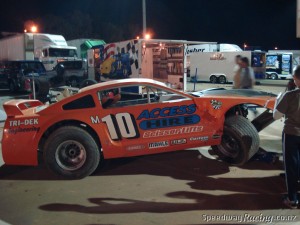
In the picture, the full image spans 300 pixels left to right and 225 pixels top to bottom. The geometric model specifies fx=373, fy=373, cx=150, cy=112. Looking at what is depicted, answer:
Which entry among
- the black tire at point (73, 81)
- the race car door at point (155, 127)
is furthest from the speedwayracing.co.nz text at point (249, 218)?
the black tire at point (73, 81)

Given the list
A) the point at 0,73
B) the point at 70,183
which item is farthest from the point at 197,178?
the point at 0,73

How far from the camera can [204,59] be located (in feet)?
92.9

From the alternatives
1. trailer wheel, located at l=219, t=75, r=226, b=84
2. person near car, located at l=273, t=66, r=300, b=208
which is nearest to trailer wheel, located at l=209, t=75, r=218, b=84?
trailer wheel, located at l=219, t=75, r=226, b=84

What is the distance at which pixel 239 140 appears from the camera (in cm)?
596

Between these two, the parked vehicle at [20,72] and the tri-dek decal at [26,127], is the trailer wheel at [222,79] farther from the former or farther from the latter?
the tri-dek decal at [26,127]

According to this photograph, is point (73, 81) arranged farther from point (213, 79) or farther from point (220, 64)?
point (220, 64)

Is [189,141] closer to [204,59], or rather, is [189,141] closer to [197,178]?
[197,178]

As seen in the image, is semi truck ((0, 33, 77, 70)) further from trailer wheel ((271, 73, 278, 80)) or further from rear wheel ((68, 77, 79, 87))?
trailer wheel ((271, 73, 278, 80))

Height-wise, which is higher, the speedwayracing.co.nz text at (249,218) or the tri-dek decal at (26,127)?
the tri-dek decal at (26,127)

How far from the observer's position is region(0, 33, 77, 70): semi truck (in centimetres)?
2580

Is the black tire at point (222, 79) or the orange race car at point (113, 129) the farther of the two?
the black tire at point (222, 79)

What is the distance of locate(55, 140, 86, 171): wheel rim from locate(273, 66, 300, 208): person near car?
9.99 ft

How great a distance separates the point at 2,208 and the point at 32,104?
246 centimetres

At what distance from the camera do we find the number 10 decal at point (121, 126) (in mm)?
5883
